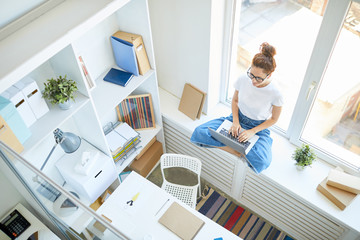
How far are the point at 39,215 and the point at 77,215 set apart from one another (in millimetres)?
803

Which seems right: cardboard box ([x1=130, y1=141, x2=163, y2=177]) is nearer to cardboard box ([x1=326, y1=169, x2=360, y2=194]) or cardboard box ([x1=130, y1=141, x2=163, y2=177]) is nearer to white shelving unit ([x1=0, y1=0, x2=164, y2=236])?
white shelving unit ([x1=0, y1=0, x2=164, y2=236])

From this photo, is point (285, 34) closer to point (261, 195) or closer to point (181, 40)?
point (181, 40)

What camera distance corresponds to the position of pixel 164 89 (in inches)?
138

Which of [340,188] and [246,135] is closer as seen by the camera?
[340,188]

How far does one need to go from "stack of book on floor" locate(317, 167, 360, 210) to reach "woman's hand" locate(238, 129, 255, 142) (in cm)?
66

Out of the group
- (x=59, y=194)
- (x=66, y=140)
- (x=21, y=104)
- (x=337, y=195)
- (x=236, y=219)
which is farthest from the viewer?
(x=236, y=219)

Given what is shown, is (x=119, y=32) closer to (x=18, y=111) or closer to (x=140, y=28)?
(x=140, y=28)

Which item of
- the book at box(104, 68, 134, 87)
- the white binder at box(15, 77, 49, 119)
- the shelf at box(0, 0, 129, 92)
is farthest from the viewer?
the book at box(104, 68, 134, 87)

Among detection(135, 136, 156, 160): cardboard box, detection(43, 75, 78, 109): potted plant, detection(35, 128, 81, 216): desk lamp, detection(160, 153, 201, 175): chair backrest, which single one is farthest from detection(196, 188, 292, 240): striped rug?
detection(43, 75, 78, 109): potted plant

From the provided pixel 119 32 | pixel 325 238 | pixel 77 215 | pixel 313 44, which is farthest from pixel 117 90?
pixel 325 238

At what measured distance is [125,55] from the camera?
2.69 meters

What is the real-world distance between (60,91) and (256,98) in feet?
4.71

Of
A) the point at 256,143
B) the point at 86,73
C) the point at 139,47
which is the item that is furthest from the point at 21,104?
the point at 256,143

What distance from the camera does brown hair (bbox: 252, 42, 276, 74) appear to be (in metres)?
2.29
